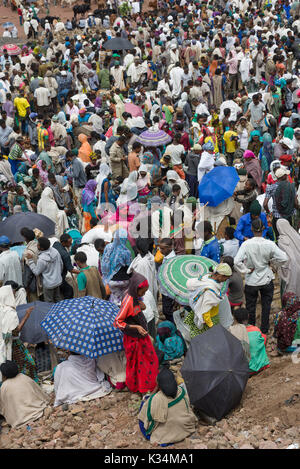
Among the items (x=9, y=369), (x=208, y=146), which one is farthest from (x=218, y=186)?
(x=9, y=369)

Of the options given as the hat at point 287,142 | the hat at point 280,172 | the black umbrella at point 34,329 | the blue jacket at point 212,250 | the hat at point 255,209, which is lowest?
the black umbrella at point 34,329

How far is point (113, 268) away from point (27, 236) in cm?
128

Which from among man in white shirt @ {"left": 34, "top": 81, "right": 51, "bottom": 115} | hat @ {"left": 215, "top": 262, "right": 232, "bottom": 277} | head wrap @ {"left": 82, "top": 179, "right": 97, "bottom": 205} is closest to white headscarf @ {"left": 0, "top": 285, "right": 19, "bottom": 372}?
hat @ {"left": 215, "top": 262, "right": 232, "bottom": 277}

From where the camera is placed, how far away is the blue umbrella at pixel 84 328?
5688mm

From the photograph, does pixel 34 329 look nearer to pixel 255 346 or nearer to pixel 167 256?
pixel 167 256

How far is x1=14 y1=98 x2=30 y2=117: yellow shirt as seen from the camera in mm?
13866

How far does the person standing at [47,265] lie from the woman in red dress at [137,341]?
1.54 meters

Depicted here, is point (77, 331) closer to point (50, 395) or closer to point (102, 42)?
point (50, 395)

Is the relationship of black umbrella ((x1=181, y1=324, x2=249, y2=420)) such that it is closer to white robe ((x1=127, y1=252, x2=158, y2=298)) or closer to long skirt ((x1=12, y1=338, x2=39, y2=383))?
white robe ((x1=127, y1=252, x2=158, y2=298))

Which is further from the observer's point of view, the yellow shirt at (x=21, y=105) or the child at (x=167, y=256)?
the yellow shirt at (x=21, y=105)

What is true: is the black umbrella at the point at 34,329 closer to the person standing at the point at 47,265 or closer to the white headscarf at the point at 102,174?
the person standing at the point at 47,265

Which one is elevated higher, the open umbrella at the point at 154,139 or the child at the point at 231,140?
the open umbrella at the point at 154,139

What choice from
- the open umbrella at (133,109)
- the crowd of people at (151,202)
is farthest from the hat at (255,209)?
the open umbrella at (133,109)

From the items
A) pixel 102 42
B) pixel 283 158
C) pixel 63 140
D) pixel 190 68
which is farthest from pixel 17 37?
pixel 283 158
